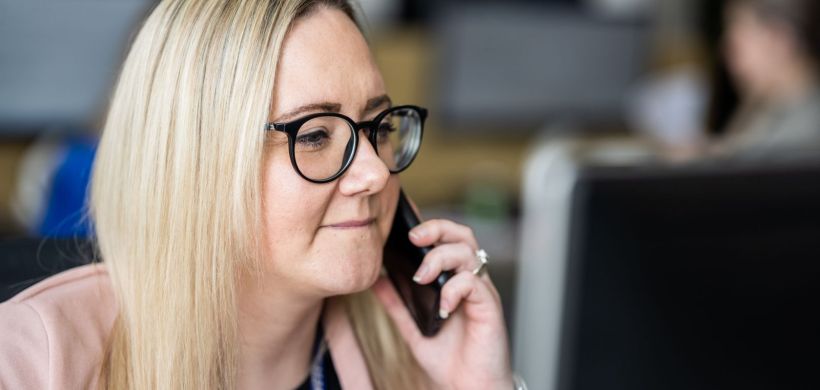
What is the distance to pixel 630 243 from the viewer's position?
696mm

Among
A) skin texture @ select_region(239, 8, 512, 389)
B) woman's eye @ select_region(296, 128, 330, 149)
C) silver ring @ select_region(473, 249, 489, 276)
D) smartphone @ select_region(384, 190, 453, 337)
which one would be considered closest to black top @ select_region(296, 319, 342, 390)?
skin texture @ select_region(239, 8, 512, 389)

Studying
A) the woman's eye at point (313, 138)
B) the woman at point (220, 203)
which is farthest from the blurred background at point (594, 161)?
the woman's eye at point (313, 138)

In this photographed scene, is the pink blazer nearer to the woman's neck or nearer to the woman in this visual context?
the woman

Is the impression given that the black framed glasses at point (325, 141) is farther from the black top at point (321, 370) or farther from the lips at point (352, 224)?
the black top at point (321, 370)

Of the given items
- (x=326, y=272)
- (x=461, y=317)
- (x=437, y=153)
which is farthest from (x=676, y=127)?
(x=326, y=272)

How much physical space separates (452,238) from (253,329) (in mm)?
289

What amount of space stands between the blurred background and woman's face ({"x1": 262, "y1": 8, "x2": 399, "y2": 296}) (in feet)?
0.53

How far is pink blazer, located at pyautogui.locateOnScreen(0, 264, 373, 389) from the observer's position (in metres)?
0.83

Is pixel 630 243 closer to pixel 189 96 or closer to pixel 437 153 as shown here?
pixel 189 96

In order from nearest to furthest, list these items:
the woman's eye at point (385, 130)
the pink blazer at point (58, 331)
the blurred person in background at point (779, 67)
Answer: the pink blazer at point (58, 331)
the woman's eye at point (385, 130)
the blurred person in background at point (779, 67)

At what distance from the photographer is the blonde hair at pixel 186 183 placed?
0.86 metres

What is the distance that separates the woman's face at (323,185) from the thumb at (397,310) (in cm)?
21

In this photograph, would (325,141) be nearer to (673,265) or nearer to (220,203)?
(220,203)

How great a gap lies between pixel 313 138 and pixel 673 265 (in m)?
0.40
